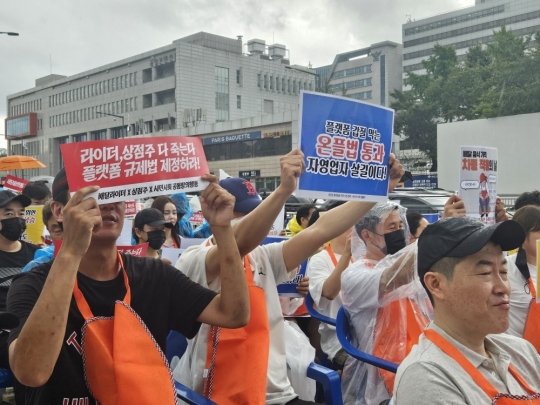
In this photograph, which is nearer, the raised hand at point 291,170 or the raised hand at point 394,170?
the raised hand at point 291,170

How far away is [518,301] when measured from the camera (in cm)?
353

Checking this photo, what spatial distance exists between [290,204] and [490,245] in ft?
52.4

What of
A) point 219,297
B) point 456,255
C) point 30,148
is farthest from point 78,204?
point 30,148

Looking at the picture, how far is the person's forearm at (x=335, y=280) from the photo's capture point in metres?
3.73

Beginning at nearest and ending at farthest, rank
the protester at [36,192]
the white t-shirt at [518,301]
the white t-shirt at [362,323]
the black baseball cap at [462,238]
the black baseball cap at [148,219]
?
the black baseball cap at [462,238], the white t-shirt at [362,323], the white t-shirt at [518,301], the black baseball cap at [148,219], the protester at [36,192]

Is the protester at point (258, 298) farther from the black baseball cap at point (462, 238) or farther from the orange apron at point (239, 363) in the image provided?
the black baseball cap at point (462, 238)

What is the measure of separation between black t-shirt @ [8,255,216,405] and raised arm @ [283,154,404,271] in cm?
77

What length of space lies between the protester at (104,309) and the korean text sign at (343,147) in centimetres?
65

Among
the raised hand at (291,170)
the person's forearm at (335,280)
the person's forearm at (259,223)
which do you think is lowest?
the person's forearm at (335,280)

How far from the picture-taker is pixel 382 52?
107812mm

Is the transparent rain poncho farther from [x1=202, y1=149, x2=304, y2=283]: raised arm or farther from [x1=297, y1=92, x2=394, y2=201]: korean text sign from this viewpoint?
[x1=202, y1=149, x2=304, y2=283]: raised arm

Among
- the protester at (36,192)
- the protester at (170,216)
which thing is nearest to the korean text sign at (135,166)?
the protester at (170,216)

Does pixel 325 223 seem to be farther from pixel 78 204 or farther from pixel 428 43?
pixel 428 43

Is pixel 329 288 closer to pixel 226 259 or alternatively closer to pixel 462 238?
pixel 226 259
